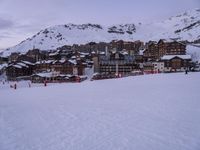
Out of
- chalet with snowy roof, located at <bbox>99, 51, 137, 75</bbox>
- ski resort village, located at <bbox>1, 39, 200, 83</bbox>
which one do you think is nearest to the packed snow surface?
ski resort village, located at <bbox>1, 39, 200, 83</bbox>

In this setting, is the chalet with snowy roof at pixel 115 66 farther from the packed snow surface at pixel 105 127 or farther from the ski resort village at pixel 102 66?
the packed snow surface at pixel 105 127

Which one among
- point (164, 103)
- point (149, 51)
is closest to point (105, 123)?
point (164, 103)

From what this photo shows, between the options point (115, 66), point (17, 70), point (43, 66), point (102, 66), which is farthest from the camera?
point (43, 66)

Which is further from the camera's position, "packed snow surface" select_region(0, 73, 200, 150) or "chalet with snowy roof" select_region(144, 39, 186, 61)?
"chalet with snowy roof" select_region(144, 39, 186, 61)

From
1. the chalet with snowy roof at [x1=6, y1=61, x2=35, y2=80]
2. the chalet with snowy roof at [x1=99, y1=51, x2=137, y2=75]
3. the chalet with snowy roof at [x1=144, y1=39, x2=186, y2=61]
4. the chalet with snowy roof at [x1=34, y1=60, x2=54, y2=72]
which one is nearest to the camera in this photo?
the chalet with snowy roof at [x1=99, y1=51, x2=137, y2=75]

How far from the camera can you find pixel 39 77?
179ft

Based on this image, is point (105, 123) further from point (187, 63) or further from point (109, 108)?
point (187, 63)

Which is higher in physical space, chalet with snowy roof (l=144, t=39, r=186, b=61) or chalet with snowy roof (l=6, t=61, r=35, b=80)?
chalet with snowy roof (l=144, t=39, r=186, b=61)

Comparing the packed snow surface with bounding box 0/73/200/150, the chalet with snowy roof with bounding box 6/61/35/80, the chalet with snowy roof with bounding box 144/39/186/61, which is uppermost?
the chalet with snowy roof with bounding box 144/39/186/61

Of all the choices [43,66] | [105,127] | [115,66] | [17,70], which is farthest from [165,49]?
[105,127]

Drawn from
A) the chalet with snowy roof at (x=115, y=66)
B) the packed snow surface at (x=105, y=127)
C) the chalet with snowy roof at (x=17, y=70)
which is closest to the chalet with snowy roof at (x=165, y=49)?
the chalet with snowy roof at (x=115, y=66)

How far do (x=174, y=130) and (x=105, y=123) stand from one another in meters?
2.07

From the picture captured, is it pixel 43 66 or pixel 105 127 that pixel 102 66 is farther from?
pixel 105 127

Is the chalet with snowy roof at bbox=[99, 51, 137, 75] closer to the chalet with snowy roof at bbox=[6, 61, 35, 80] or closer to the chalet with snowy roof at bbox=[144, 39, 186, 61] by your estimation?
the chalet with snowy roof at bbox=[144, 39, 186, 61]
